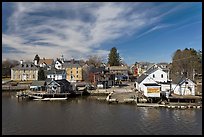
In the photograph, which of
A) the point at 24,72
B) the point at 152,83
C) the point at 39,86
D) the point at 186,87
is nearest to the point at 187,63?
the point at 152,83

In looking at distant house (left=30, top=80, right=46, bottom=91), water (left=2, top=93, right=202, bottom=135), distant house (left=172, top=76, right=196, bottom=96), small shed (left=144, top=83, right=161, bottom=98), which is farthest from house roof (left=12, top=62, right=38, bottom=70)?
distant house (left=172, top=76, right=196, bottom=96)

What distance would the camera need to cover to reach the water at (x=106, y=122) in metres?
12.1

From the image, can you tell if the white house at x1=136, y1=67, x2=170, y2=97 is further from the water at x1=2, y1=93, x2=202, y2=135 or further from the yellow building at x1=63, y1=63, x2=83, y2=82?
the yellow building at x1=63, y1=63, x2=83, y2=82

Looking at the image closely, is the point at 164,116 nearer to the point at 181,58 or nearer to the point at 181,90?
the point at 181,90

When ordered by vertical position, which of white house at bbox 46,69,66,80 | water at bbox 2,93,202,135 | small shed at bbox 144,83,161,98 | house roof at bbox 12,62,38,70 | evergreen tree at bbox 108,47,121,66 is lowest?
water at bbox 2,93,202,135

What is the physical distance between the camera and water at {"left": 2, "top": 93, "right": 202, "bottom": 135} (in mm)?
12109

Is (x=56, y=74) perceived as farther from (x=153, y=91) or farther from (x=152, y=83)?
(x=153, y=91)

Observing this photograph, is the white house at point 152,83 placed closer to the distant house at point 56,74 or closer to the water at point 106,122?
the water at point 106,122

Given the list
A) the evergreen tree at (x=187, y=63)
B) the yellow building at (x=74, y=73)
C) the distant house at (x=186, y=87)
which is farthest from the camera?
the yellow building at (x=74, y=73)

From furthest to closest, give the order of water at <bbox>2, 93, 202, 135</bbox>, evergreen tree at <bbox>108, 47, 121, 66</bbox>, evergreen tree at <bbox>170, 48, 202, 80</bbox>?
evergreen tree at <bbox>108, 47, 121, 66</bbox>, evergreen tree at <bbox>170, 48, 202, 80</bbox>, water at <bbox>2, 93, 202, 135</bbox>

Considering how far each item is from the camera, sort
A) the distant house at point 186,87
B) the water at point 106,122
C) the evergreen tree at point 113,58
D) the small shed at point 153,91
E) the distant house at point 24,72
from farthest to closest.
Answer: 1. the evergreen tree at point 113,58
2. the distant house at point 24,72
3. the distant house at point 186,87
4. the small shed at point 153,91
5. the water at point 106,122

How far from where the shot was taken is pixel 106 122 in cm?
1405

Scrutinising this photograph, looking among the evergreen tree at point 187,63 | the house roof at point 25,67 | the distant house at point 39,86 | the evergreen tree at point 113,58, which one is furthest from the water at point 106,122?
the evergreen tree at point 113,58

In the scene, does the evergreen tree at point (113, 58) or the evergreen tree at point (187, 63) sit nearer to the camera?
the evergreen tree at point (187, 63)
